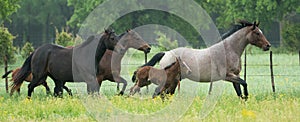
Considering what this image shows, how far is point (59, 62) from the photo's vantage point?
1602 cm

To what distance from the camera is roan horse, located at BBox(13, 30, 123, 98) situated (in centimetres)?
1580

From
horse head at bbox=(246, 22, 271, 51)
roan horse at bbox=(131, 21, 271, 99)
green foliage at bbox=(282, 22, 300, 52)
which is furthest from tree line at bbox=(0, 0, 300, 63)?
horse head at bbox=(246, 22, 271, 51)

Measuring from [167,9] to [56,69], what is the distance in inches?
1298

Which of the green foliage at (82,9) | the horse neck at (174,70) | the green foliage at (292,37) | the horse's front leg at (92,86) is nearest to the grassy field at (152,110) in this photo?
the horse neck at (174,70)

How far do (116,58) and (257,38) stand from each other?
13.1 feet

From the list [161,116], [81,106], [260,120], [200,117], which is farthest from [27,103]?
[260,120]

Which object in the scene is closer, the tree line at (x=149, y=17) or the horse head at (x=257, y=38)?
the horse head at (x=257, y=38)

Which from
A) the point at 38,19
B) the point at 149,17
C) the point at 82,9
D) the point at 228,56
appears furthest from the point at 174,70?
the point at 38,19

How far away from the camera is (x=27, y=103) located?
13672 mm

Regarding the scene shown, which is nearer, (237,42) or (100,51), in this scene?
(237,42)

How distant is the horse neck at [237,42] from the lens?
15.4 meters

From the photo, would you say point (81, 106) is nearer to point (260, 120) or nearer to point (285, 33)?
point (260, 120)

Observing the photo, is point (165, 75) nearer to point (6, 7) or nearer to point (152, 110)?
point (152, 110)

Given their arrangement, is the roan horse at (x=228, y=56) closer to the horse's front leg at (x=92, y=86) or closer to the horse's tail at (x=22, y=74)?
the horse's front leg at (x=92, y=86)
